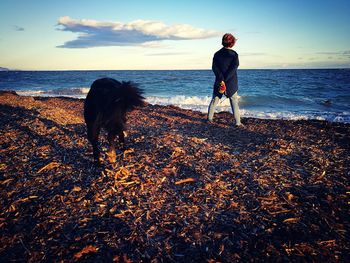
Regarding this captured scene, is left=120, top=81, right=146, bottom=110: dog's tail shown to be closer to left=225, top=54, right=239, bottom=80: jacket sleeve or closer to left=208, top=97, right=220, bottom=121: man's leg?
left=225, top=54, right=239, bottom=80: jacket sleeve

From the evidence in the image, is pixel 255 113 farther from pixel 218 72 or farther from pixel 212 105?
pixel 218 72

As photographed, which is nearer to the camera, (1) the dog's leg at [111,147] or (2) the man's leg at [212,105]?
(1) the dog's leg at [111,147]

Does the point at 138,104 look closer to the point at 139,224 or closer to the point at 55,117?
the point at 139,224

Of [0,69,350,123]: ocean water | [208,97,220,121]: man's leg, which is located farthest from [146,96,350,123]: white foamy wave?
[208,97,220,121]: man's leg

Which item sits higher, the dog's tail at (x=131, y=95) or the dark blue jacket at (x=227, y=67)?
the dark blue jacket at (x=227, y=67)

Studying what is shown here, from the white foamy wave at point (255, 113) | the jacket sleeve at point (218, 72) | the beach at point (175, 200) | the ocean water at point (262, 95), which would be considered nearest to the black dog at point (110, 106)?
the ocean water at point (262, 95)

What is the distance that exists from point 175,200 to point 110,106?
6.07 feet

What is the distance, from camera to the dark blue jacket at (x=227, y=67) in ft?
22.0

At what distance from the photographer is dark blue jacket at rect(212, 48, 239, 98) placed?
6.71 metres

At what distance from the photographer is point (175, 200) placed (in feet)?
10.5

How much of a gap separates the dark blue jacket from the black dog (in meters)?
3.50

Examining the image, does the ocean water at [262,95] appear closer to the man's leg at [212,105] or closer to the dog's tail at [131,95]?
the dog's tail at [131,95]

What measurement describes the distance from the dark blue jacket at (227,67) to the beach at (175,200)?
1936mm

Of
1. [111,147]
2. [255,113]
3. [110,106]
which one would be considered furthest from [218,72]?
[255,113]
